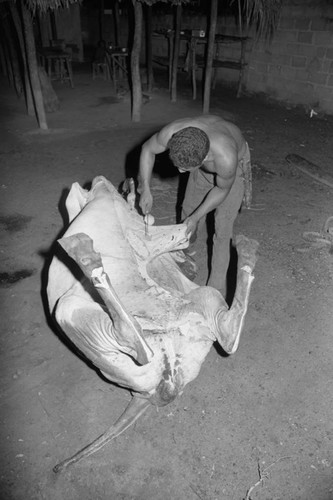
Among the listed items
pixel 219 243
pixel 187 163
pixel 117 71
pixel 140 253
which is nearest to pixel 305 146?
pixel 219 243

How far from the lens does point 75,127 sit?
7.05 m

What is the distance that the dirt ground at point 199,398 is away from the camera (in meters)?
1.94

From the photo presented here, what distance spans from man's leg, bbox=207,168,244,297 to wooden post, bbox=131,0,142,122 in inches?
186

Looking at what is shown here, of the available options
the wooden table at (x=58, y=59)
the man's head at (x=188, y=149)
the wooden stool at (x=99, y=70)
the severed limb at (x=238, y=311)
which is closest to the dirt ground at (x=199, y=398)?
the severed limb at (x=238, y=311)

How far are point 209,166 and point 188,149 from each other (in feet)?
1.68

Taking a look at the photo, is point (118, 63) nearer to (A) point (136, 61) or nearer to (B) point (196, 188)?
(A) point (136, 61)

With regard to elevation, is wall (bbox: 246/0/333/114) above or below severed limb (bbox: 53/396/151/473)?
→ above

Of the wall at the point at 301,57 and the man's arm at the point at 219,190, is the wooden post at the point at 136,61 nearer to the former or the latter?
the wall at the point at 301,57

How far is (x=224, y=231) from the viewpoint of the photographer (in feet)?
10.0

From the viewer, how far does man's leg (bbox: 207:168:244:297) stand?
116 inches

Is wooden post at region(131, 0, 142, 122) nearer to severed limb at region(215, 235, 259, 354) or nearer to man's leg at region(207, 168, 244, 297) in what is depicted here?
man's leg at region(207, 168, 244, 297)

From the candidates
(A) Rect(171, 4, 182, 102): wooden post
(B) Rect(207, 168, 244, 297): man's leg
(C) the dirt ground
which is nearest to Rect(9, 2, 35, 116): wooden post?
(A) Rect(171, 4, 182, 102): wooden post

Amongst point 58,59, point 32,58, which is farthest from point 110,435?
point 58,59

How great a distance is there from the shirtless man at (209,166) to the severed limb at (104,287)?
1019mm
